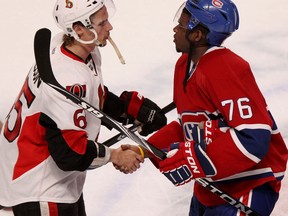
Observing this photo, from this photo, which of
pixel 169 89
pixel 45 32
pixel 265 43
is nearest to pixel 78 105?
pixel 45 32

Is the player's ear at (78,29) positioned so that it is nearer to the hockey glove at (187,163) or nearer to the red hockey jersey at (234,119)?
the red hockey jersey at (234,119)

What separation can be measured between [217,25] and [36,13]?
3.03 meters

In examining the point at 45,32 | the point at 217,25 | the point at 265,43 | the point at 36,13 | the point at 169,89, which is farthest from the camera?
the point at 36,13

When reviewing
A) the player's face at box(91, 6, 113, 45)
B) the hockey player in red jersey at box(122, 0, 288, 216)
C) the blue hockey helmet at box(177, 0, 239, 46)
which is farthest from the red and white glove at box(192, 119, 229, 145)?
the player's face at box(91, 6, 113, 45)

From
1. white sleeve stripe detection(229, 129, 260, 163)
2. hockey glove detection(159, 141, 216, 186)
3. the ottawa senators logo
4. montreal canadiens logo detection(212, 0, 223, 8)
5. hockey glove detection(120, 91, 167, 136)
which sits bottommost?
hockey glove detection(120, 91, 167, 136)

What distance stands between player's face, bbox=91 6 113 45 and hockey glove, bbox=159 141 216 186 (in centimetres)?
54

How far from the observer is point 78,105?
2.52m

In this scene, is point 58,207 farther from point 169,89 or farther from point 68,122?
point 169,89

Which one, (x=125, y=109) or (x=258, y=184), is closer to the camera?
(x=258, y=184)

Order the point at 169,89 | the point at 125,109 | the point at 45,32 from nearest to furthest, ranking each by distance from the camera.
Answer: the point at 45,32 < the point at 125,109 < the point at 169,89

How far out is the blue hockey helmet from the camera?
240 cm

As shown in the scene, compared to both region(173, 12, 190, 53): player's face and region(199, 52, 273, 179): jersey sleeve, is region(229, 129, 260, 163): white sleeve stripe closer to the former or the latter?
region(199, 52, 273, 179): jersey sleeve

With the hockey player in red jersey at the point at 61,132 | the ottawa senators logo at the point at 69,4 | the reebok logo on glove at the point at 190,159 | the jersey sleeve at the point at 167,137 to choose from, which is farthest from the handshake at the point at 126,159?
the ottawa senators logo at the point at 69,4

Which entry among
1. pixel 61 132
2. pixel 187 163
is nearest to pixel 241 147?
pixel 187 163
